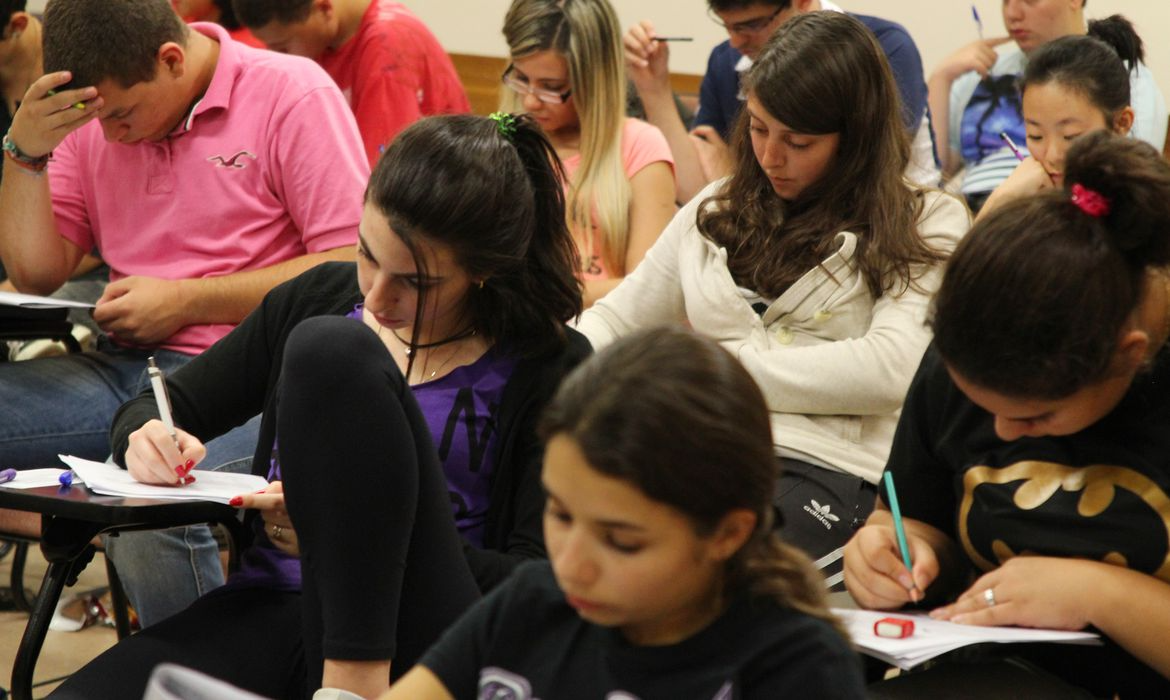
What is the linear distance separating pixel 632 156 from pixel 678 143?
38 centimetres

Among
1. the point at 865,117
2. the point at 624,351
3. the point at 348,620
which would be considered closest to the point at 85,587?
the point at 348,620

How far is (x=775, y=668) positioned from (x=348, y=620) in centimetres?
52

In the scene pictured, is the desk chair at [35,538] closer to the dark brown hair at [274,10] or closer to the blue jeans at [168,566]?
the blue jeans at [168,566]

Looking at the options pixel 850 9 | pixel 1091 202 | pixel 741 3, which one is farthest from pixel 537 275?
pixel 850 9

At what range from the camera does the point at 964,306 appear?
4.00ft

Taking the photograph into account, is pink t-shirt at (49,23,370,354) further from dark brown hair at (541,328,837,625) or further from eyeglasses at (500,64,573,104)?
dark brown hair at (541,328,837,625)

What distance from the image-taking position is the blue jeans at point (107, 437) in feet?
6.61

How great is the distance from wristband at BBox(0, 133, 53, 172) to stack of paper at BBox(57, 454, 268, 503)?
981mm

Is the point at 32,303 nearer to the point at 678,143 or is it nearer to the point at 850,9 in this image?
the point at 678,143

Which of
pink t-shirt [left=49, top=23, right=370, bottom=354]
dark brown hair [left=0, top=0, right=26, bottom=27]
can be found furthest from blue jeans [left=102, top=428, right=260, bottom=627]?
dark brown hair [left=0, top=0, right=26, bottom=27]

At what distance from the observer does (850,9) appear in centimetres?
450

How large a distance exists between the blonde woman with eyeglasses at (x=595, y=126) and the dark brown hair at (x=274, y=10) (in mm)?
511

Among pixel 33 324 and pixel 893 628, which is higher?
pixel 893 628

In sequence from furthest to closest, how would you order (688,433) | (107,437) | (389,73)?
1. (389,73)
2. (107,437)
3. (688,433)
